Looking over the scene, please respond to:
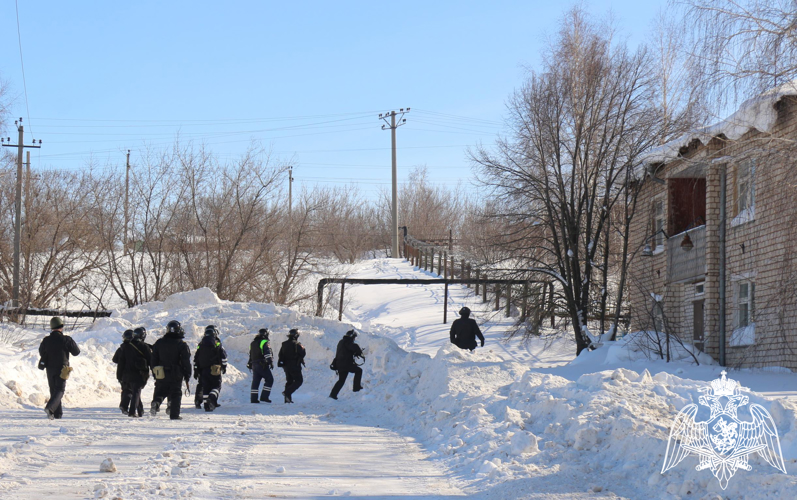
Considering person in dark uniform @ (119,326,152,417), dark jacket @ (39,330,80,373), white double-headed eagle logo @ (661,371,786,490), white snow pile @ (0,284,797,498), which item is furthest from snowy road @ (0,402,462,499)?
white double-headed eagle logo @ (661,371,786,490)

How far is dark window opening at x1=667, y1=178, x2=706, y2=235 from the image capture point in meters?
21.6

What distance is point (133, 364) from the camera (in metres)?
13.2

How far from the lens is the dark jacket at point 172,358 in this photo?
12992 mm

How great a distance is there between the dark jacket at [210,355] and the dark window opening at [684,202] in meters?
14.1

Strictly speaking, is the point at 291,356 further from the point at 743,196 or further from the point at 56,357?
the point at 743,196

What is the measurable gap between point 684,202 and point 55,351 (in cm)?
1754

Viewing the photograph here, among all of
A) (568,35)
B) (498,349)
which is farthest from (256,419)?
(568,35)

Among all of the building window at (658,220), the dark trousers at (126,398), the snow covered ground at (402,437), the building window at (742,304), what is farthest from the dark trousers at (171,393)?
the building window at (658,220)

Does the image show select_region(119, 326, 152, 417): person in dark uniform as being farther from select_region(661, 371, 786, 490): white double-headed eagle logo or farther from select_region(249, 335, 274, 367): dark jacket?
select_region(661, 371, 786, 490): white double-headed eagle logo

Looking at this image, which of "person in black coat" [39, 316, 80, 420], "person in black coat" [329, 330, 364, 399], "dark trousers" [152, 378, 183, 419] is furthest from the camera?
"person in black coat" [329, 330, 364, 399]

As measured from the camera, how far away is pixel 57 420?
11617 mm

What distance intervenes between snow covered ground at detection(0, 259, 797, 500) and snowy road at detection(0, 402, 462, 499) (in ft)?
0.08

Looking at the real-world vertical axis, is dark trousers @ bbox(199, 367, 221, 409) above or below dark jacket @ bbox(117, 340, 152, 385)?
below

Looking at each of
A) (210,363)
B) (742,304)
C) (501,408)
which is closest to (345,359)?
(210,363)
